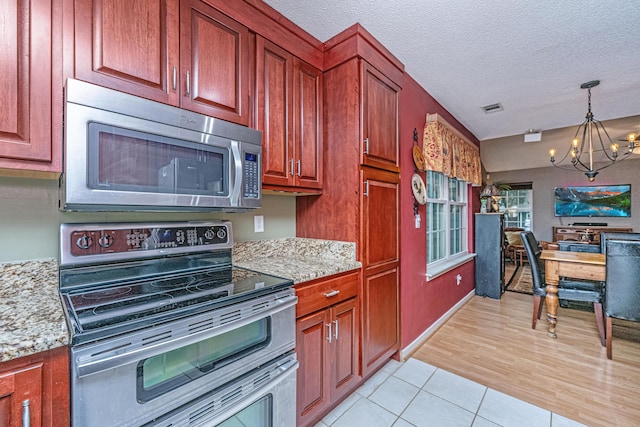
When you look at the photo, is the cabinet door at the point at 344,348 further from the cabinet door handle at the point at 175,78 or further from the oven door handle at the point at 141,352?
the cabinet door handle at the point at 175,78

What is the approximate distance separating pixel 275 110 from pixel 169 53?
1.96 ft

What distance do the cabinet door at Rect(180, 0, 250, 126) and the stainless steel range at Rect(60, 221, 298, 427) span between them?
63cm

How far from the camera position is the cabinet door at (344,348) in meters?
1.67

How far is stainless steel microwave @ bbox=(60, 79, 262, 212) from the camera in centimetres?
100

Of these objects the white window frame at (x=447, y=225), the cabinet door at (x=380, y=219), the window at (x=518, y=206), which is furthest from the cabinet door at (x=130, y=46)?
the window at (x=518, y=206)

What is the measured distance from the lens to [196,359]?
1.05 m

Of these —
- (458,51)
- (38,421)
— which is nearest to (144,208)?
(38,421)

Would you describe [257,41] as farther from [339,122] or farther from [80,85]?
[80,85]

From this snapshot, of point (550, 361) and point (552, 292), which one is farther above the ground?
point (552, 292)

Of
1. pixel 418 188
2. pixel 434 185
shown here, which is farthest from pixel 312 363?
pixel 434 185

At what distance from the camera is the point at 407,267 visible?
2463 millimetres

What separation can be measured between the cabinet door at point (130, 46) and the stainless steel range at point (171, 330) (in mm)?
619

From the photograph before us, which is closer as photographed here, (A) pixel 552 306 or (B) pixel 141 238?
(B) pixel 141 238

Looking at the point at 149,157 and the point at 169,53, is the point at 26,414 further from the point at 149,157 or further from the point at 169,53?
the point at 169,53
